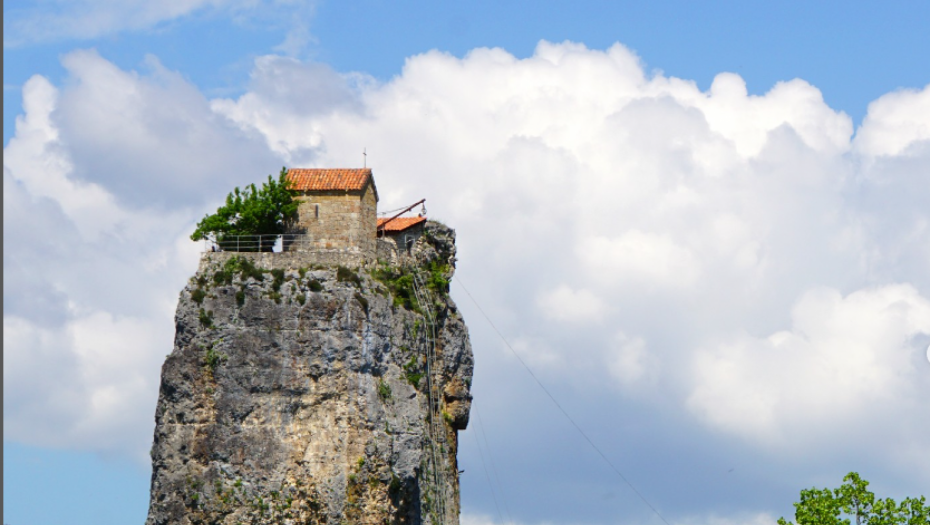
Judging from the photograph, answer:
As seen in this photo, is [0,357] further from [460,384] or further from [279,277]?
[460,384]

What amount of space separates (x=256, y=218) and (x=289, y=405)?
1026 centimetres

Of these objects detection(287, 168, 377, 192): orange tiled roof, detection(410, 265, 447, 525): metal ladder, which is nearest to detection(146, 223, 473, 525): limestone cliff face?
detection(410, 265, 447, 525): metal ladder

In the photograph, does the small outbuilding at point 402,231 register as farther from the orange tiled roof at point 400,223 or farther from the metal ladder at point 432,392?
the metal ladder at point 432,392

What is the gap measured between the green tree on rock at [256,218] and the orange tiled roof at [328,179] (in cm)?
60

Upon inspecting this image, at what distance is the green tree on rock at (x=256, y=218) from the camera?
81.1 m

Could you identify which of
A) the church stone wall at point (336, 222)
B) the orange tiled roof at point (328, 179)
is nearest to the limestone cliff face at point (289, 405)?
the church stone wall at point (336, 222)

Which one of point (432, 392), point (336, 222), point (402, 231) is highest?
point (402, 231)

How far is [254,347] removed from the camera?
76.9m

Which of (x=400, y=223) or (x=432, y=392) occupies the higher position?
(x=400, y=223)

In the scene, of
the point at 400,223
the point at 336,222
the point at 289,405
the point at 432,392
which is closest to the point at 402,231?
the point at 400,223

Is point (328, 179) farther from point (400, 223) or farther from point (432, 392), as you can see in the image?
point (432, 392)

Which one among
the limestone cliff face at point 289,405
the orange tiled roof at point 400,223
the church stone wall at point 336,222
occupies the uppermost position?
the orange tiled roof at point 400,223

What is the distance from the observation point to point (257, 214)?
81125 millimetres

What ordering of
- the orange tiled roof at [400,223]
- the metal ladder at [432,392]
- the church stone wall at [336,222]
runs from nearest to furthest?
1. the church stone wall at [336,222]
2. the metal ladder at [432,392]
3. the orange tiled roof at [400,223]
